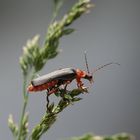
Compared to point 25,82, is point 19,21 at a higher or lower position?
higher

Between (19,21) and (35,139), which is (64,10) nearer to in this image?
(19,21)

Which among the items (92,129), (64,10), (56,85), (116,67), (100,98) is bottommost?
(56,85)

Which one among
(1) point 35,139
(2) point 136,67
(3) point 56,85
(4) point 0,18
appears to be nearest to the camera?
(1) point 35,139

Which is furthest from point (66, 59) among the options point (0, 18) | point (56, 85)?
point (56, 85)

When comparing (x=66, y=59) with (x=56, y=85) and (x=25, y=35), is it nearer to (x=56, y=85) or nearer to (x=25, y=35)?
(x=25, y=35)

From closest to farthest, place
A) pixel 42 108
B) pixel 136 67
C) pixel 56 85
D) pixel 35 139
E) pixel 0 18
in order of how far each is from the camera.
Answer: pixel 35 139
pixel 56 85
pixel 42 108
pixel 0 18
pixel 136 67

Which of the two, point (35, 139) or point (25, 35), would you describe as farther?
point (25, 35)
